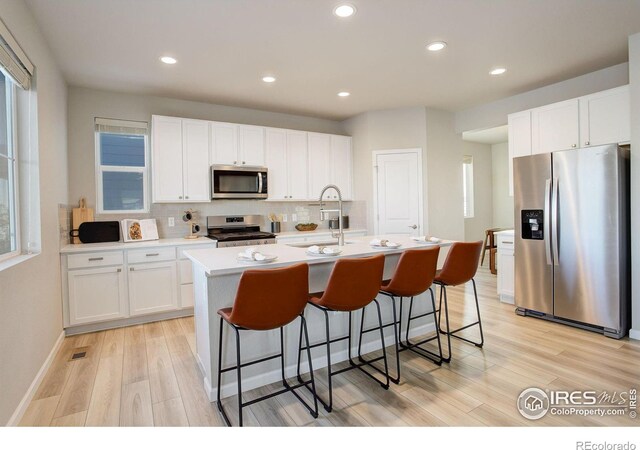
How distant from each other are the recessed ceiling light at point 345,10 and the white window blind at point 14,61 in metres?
2.05

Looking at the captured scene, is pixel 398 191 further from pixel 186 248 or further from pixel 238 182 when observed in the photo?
pixel 186 248

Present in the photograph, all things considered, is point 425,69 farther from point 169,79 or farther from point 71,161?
point 71,161

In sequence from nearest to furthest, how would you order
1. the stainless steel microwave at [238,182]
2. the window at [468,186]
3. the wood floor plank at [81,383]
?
the wood floor plank at [81,383], the stainless steel microwave at [238,182], the window at [468,186]

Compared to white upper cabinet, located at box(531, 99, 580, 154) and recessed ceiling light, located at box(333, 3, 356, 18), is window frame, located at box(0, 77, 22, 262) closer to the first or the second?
recessed ceiling light, located at box(333, 3, 356, 18)

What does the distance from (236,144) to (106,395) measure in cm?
316

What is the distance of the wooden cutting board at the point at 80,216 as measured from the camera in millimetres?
3865

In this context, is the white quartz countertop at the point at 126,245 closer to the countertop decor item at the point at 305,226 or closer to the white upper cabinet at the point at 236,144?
the white upper cabinet at the point at 236,144

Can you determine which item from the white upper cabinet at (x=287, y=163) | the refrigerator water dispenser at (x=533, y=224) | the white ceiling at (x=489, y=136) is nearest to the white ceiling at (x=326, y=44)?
the white upper cabinet at (x=287, y=163)

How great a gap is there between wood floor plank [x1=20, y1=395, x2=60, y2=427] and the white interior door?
13.5ft

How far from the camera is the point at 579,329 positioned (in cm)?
337

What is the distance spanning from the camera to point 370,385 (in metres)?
2.41

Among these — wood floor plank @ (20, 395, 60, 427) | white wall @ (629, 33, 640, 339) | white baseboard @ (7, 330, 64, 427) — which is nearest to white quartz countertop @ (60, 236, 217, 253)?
white baseboard @ (7, 330, 64, 427)

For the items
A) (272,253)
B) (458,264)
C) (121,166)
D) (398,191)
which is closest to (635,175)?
(458,264)

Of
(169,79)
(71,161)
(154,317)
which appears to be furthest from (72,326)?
(169,79)
